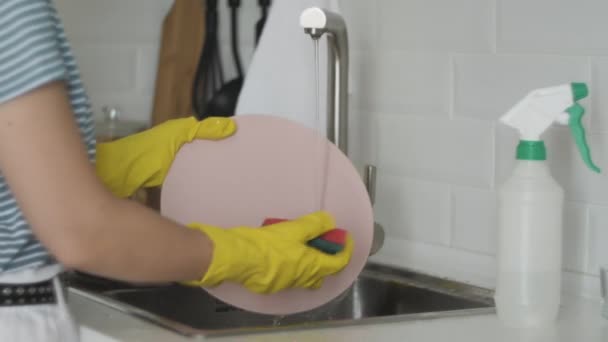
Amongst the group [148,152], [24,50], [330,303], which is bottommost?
[330,303]

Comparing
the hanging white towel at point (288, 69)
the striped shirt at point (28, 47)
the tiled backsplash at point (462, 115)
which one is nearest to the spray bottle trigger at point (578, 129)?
the tiled backsplash at point (462, 115)

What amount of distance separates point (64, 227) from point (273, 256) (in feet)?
0.99

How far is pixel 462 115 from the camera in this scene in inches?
59.9

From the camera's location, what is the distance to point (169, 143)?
4.45ft

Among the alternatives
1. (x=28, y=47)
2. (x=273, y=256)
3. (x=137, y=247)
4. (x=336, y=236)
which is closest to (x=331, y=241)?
(x=336, y=236)

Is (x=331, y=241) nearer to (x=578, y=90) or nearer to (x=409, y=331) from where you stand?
(x=409, y=331)

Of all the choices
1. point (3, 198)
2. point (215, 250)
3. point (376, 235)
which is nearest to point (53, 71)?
point (3, 198)

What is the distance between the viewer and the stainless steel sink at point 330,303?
1.47m

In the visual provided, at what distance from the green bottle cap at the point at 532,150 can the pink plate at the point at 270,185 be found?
23 cm

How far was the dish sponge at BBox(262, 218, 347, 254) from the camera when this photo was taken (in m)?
1.26

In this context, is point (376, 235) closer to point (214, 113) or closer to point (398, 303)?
point (398, 303)

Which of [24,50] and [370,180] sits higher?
[24,50]

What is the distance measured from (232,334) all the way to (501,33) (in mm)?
584

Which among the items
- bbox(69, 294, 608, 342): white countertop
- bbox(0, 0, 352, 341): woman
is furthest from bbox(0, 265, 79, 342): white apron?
bbox(69, 294, 608, 342): white countertop
